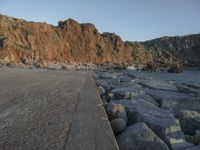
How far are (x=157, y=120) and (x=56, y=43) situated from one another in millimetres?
77060

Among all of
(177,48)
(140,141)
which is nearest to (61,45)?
(140,141)

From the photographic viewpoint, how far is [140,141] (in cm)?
279

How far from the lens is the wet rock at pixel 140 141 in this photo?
2730 mm

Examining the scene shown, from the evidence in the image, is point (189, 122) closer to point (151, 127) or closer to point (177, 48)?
point (151, 127)

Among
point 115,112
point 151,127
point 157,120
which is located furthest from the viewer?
point 115,112

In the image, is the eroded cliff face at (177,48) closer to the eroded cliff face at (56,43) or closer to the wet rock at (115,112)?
the eroded cliff face at (56,43)

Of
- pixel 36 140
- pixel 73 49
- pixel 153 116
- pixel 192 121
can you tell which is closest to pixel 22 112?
pixel 36 140

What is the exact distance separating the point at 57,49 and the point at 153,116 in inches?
3015

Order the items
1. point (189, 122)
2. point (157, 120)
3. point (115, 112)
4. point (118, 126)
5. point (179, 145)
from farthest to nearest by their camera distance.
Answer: point (189, 122), point (115, 112), point (157, 120), point (118, 126), point (179, 145)

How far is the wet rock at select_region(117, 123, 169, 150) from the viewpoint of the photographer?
273 centimetres

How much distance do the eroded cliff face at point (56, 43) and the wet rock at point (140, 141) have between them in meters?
55.1

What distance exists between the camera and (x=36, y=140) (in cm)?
237

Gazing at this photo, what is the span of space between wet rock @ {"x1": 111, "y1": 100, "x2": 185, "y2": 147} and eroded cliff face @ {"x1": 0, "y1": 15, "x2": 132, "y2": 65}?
176 feet

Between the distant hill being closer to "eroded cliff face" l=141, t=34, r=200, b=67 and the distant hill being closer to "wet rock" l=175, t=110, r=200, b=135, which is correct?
"eroded cliff face" l=141, t=34, r=200, b=67
